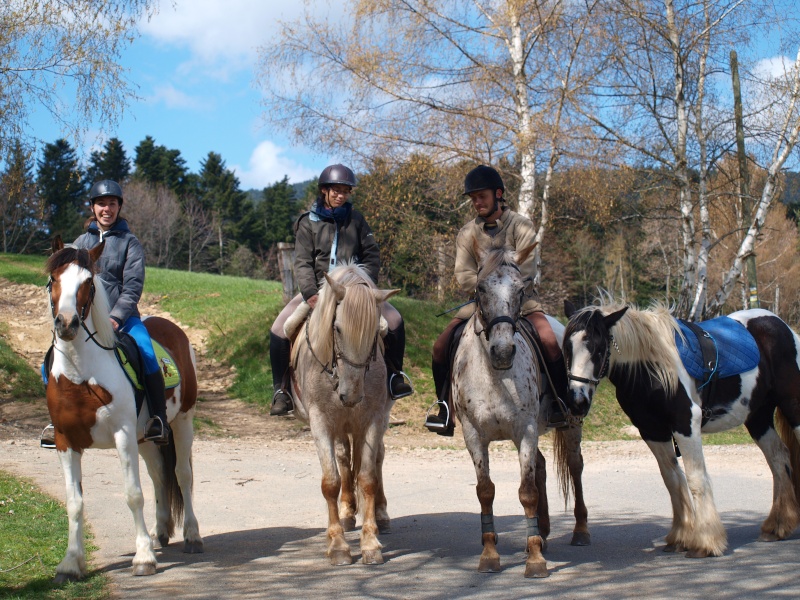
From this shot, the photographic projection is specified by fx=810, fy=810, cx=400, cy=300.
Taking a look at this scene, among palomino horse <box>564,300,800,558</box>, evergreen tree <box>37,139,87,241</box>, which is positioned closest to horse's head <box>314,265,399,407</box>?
palomino horse <box>564,300,800,558</box>

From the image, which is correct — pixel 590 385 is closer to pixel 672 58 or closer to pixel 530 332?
pixel 530 332

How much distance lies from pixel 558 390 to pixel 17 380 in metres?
Answer: 11.5

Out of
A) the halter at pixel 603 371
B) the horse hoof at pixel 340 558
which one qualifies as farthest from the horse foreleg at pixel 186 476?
the halter at pixel 603 371

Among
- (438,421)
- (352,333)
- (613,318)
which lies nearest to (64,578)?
(352,333)

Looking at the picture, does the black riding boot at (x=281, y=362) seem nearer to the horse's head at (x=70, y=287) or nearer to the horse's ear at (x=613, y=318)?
the horse's head at (x=70, y=287)

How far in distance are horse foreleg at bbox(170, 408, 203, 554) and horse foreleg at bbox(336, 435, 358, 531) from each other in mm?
1311

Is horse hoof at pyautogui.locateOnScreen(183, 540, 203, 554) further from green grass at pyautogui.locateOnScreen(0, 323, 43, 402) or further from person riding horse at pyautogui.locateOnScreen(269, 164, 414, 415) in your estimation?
green grass at pyautogui.locateOnScreen(0, 323, 43, 402)

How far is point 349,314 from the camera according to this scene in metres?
6.41

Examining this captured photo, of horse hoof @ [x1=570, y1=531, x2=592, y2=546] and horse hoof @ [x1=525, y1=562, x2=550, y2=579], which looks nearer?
horse hoof @ [x1=525, y1=562, x2=550, y2=579]

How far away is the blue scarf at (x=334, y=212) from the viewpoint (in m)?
7.57

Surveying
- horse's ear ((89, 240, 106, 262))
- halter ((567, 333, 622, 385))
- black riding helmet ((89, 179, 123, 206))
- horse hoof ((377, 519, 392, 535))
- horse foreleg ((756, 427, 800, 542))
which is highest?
black riding helmet ((89, 179, 123, 206))

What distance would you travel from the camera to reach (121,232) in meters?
7.04

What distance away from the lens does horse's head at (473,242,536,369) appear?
573 cm

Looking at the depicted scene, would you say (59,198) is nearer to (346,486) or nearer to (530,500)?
(346,486)
